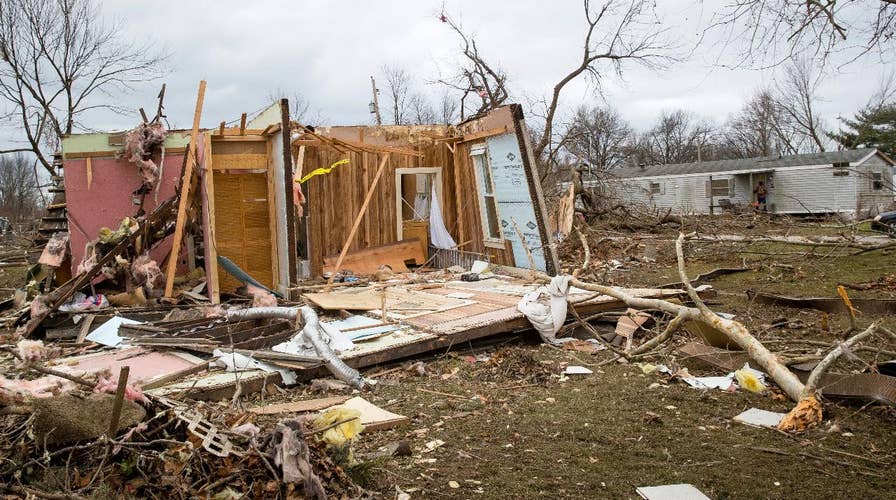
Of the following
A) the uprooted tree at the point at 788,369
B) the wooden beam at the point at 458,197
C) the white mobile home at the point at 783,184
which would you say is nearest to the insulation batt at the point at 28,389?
the uprooted tree at the point at 788,369

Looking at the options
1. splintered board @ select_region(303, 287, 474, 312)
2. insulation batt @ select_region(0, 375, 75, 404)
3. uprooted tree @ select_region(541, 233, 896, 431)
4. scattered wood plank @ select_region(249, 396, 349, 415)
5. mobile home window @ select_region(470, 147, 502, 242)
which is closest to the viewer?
insulation batt @ select_region(0, 375, 75, 404)

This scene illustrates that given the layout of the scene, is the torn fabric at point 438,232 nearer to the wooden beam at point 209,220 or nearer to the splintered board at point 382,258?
the splintered board at point 382,258

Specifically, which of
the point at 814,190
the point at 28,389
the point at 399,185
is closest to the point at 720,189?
the point at 814,190

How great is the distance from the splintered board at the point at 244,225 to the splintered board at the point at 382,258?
1.37 meters

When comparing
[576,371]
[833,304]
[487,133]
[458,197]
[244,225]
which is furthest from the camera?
[458,197]

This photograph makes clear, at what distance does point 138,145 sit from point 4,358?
533 centimetres

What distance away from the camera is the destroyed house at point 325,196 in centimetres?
1110

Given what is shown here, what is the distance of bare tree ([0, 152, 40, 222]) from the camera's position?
133 feet

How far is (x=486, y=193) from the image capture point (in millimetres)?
12812

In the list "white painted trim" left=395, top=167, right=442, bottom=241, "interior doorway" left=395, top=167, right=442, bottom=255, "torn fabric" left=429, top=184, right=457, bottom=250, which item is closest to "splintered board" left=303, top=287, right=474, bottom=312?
"torn fabric" left=429, top=184, right=457, bottom=250

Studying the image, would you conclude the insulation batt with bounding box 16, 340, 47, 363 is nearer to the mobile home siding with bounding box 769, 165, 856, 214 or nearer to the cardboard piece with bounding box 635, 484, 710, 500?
the cardboard piece with bounding box 635, 484, 710, 500

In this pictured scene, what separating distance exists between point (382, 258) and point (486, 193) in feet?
8.32

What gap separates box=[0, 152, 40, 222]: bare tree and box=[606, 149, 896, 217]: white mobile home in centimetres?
3590

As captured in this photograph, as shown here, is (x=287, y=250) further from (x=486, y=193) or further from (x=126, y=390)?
(x=126, y=390)
